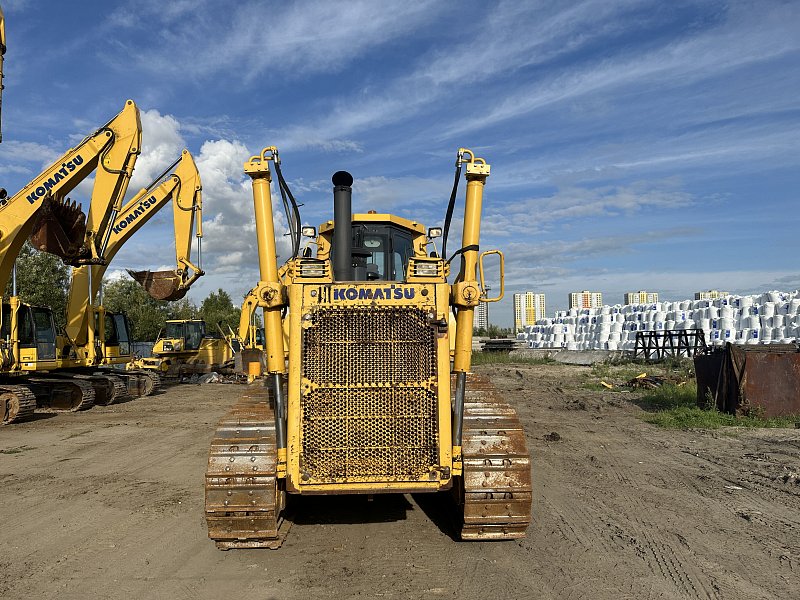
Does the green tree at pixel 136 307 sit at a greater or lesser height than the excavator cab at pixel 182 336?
greater

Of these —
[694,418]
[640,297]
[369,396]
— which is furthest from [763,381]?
[640,297]

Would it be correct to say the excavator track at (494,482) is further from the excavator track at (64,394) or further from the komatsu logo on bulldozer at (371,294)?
the excavator track at (64,394)

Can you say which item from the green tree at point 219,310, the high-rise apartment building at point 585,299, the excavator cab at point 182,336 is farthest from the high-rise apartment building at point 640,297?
the excavator cab at point 182,336

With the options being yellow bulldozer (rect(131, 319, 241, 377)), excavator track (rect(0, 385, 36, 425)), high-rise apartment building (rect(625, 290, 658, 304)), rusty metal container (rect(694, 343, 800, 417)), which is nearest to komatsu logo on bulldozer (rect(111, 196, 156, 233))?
excavator track (rect(0, 385, 36, 425))

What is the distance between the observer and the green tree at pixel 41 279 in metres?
38.3

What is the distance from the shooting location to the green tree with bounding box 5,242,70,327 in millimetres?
38281

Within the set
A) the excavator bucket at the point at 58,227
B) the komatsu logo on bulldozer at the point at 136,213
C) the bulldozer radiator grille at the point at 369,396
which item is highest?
the komatsu logo on bulldozer at the point at 136,213

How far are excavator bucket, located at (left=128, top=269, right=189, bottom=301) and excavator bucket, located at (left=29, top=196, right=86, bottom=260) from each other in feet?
10.4

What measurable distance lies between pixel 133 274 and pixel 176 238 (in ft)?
5.28

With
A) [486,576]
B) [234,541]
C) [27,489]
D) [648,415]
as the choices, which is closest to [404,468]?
[486,576]

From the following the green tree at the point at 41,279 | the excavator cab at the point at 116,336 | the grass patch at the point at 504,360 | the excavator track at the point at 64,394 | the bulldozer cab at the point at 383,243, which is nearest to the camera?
the bulldozer cab at the point at 383,243

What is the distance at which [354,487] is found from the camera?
5113mm

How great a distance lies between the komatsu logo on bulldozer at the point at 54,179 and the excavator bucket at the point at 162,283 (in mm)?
3294

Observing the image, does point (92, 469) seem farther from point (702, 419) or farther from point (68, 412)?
point (702, 419)
